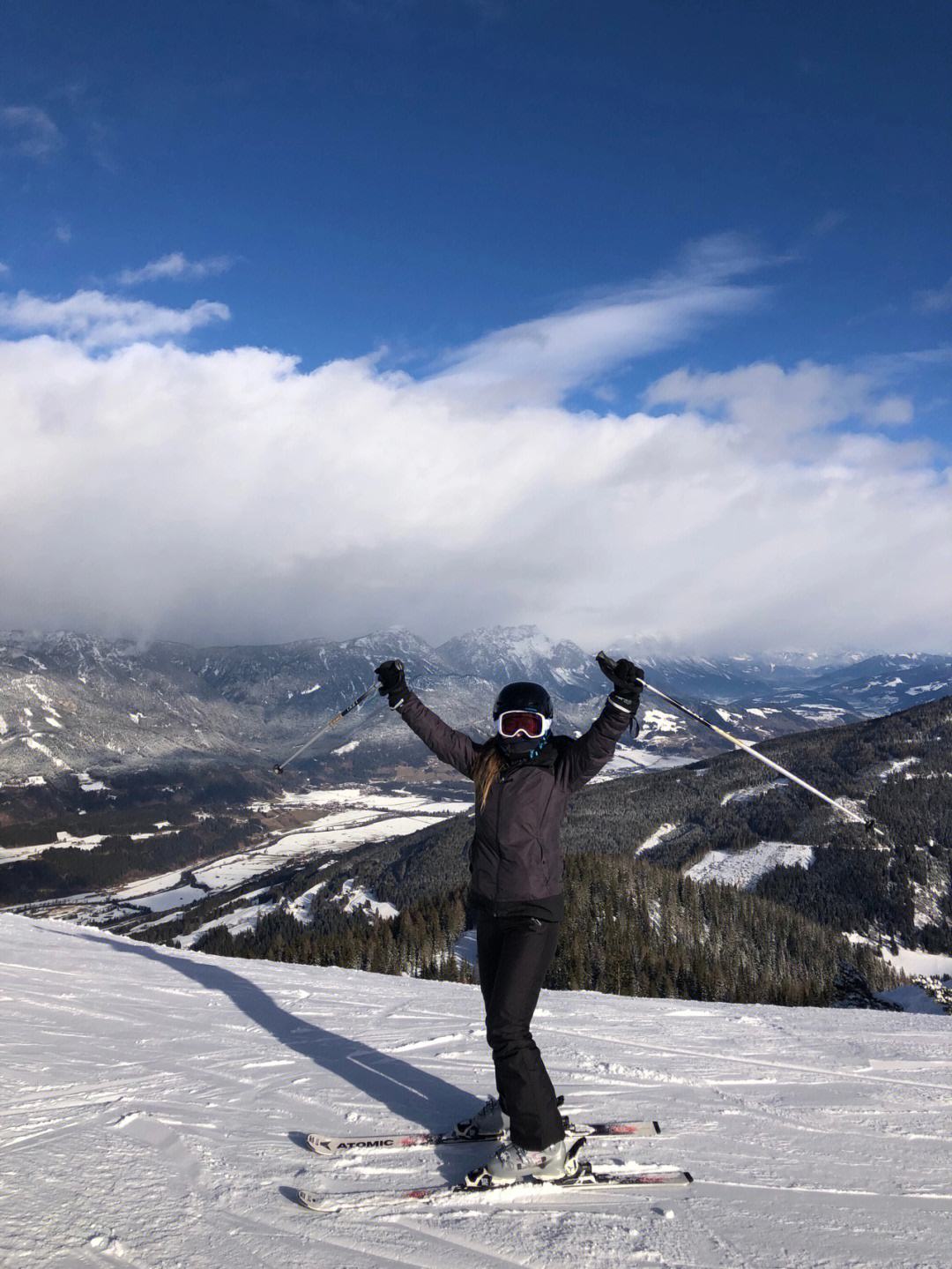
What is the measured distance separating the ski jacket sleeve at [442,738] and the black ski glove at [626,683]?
1.31 meters

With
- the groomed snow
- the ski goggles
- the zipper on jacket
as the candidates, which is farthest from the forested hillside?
the zipper on jacket

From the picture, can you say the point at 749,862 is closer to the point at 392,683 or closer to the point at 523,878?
the point at 392,683

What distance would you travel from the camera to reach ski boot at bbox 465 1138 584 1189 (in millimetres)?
4879

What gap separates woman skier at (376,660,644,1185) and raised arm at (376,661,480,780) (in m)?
0.08

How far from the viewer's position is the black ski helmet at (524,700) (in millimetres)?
5988

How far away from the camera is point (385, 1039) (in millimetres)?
9078

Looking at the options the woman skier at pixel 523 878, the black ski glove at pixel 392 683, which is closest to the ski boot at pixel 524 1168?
the woman skier at pixel 523 878

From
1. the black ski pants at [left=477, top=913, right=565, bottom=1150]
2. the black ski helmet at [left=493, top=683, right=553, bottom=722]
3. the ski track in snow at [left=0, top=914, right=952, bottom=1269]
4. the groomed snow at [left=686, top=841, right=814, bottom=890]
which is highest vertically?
the black ski helmet at [left=493, top=683, right=553, bottom=722]

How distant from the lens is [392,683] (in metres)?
6.66

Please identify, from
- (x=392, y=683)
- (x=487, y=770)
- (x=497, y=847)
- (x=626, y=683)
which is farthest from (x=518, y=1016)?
(x=392, y=683)

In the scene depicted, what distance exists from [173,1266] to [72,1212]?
3.12ft

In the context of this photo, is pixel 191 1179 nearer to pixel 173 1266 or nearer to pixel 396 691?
pixel 173 1266

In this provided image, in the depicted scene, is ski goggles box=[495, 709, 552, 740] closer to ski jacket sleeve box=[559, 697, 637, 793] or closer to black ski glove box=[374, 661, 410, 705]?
ski jacket sleeve box=[559, 697, 637, 793]

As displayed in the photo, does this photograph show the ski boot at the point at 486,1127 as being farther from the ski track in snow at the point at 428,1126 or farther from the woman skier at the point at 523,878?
the ski track in snow at the point at 428,1126
